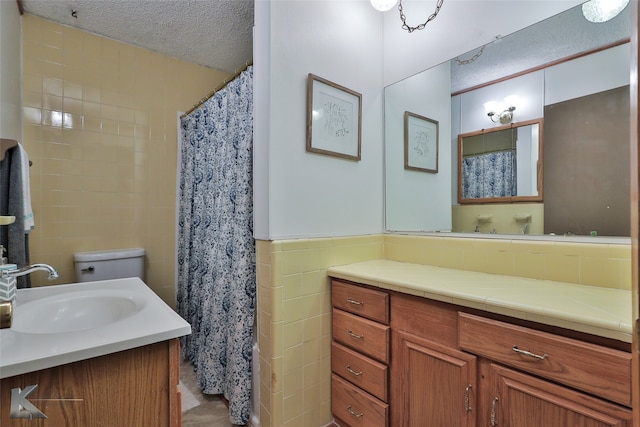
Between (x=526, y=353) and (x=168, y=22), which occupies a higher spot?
(x=168, y=22)

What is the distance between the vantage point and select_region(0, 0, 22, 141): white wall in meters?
1.44

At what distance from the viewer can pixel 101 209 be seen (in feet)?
7.23

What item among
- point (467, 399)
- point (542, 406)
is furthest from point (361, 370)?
point (542, 406)

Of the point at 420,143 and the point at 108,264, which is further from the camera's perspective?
the point at 108,264

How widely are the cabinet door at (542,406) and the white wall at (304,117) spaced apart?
97 cm

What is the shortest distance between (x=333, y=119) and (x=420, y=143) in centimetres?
58

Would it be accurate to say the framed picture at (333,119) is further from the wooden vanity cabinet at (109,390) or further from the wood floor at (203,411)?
the wood floor at (203,411)

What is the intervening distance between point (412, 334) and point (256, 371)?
2.76 feet

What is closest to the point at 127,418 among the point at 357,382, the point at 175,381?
the point at 175,381

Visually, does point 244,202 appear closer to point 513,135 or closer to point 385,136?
point 385,136

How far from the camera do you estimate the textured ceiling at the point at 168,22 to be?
1894 millimetres

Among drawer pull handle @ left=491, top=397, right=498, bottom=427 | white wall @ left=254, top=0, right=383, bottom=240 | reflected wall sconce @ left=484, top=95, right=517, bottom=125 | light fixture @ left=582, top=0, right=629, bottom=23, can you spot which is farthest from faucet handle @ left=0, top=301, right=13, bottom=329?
light fixture @ left=582, top=0, right=629, bottom=23

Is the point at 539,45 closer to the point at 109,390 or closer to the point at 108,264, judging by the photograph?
the point at 109,390

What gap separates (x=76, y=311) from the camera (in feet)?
3.78
